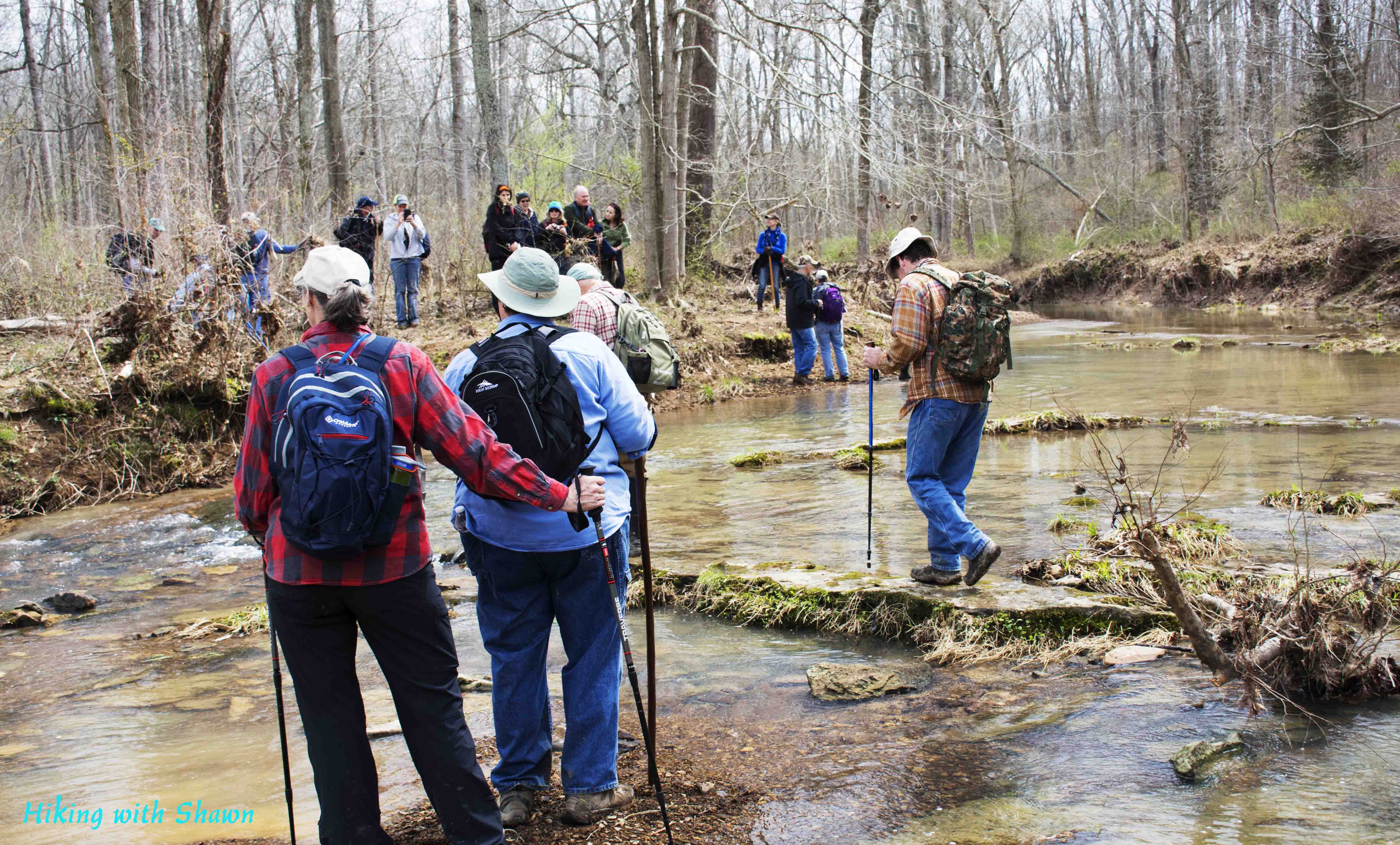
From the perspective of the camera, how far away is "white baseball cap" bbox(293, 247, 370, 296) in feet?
10.7

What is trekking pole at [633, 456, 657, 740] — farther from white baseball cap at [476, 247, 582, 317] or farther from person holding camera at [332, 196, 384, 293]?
person holding camera at [332, 196, 384, 293]

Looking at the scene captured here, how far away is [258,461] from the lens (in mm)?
3186

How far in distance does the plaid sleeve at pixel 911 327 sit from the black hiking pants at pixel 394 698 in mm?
3316

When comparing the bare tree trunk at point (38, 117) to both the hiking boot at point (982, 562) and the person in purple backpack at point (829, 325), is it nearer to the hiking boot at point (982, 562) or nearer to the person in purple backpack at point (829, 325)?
the person in purple backpack at point (829, 325)

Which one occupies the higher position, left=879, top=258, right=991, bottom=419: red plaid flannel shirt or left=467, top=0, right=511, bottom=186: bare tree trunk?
left=467, top=0, right=511, bottom=186: bare tree trunk

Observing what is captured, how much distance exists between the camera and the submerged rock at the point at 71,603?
7191 millimetres

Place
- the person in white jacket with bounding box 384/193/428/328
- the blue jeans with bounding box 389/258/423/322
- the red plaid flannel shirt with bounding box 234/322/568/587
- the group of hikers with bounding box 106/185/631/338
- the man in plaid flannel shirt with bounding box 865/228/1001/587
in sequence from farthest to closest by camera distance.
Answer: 1. the blue jeans with bounding box 389/258/423/322
2. the person in white jacket with bounding box 384/193/428/328
3. the group of hikers with bounding box 106/185/631/338
4. the man in plaid flannel shirt with bounding box 865/228/1001/587
5. the red plaid flannel shirt with bounding box 234/322/568/587

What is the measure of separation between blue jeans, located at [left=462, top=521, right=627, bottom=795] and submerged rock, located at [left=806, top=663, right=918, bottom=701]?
1.47m

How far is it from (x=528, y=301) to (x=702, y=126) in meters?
19.7

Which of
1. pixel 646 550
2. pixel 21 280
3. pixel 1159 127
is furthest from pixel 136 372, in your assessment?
pixel 1159 127

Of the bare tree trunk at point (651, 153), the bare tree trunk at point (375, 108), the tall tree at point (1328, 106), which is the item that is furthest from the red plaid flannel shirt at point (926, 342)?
the bare tree trunk at point (375, 108)

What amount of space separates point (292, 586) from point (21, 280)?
1578 centimetres

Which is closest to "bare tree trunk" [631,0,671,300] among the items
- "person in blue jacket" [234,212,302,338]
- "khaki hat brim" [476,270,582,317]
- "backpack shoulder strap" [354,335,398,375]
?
"person in blue jacket" [234,212,302,338]

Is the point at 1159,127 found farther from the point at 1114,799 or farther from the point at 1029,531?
the point at 1114,799
